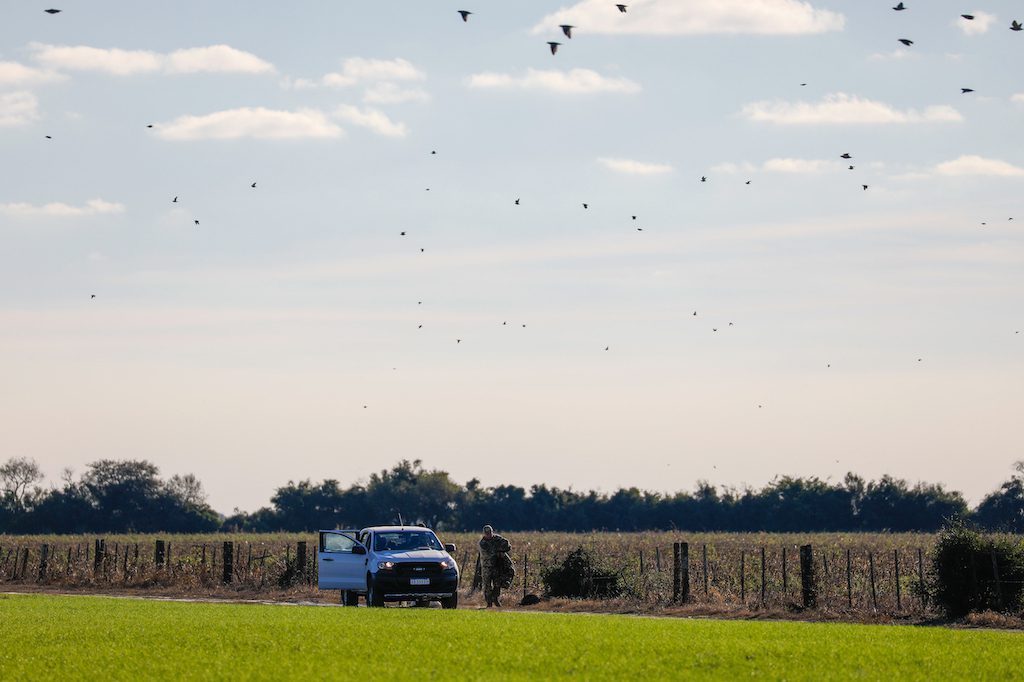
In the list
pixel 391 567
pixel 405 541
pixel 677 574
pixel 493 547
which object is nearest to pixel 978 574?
pixel 677 574

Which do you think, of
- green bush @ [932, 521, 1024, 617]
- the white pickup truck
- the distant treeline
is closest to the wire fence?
green bush @ [932, 521, 1024, 617]

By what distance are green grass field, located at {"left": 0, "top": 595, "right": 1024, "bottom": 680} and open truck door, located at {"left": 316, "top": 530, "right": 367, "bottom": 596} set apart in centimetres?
286

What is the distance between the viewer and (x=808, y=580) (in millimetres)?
35031

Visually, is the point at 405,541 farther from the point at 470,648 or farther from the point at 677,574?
the point at 470,648

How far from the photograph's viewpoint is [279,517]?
136375 mm

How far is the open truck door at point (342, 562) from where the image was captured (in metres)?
34.5

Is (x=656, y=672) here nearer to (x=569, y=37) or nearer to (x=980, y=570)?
(x=569, y=37)

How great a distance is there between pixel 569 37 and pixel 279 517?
117 meters

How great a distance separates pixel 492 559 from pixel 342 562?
4.03m

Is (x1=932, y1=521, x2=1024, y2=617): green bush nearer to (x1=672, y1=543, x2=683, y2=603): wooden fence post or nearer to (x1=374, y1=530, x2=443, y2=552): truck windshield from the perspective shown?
(x1=672, y1=543, x2=683, y2=603): wooden fence post

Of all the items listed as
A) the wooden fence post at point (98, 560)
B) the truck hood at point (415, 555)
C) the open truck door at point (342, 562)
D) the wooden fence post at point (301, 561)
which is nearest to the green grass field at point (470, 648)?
the truck hood at point (415, 555)

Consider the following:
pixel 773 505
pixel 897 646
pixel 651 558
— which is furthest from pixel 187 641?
pixel 773 505

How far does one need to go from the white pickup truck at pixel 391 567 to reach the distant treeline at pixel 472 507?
3637 inches

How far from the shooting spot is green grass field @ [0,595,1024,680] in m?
19.9
